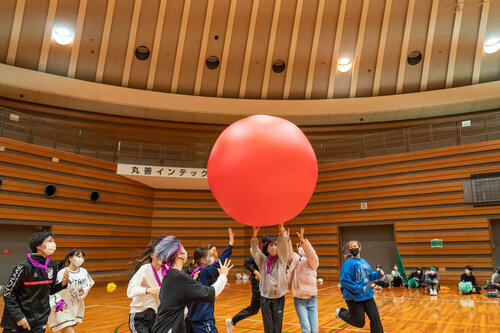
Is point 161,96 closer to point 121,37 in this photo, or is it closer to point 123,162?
point 121,37

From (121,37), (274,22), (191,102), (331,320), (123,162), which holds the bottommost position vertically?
(331,320)

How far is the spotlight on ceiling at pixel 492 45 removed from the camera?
13289 mm

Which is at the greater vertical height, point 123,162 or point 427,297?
point 123,162

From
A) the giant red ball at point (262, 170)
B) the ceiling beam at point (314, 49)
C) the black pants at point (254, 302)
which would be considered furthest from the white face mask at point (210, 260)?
the ceiling beam at point (314, 49)

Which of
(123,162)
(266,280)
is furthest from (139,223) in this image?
(266,280)

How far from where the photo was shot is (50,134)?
36.1 ft

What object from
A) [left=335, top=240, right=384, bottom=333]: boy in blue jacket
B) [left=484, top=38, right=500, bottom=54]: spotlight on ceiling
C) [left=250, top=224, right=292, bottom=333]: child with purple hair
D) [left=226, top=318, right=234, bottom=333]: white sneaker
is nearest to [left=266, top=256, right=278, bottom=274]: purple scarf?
[left=250, top=224, right=292, bottom=333]: child with purple hair

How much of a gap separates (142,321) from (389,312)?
19.0 ft

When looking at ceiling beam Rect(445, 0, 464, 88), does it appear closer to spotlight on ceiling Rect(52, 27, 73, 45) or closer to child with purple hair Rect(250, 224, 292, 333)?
child with purple hair Rect(250, 224, 292, 333)

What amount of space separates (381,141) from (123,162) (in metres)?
9.59

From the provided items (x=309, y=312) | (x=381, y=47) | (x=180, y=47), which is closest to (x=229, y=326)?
(x=309, y=312)

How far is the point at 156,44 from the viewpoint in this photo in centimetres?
1442

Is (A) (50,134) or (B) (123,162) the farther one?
(B) (123,162)

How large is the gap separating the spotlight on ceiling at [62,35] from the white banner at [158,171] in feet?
17.7
